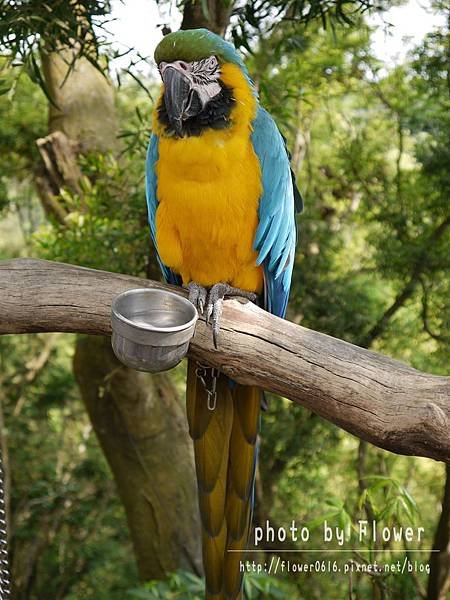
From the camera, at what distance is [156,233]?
1.80 meters

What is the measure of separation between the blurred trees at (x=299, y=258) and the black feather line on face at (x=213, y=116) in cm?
64

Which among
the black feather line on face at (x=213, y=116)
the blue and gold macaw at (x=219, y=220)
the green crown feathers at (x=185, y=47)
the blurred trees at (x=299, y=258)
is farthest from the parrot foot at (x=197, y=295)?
the blurred trees at (x=299, y=258)

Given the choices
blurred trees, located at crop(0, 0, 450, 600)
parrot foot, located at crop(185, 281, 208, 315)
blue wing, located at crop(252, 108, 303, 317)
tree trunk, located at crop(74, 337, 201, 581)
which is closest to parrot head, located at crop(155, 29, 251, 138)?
blue wing, located at crop(252, 108, 303, 317)

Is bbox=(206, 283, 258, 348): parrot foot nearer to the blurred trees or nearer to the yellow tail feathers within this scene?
the yellow tail feathers

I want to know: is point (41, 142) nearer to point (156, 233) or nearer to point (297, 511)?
point (156, 233)

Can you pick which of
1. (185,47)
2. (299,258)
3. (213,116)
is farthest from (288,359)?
(299,258)

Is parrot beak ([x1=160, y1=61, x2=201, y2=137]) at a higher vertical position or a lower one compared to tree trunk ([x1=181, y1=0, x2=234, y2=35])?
lower

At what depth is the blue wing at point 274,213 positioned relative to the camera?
5.70 ft

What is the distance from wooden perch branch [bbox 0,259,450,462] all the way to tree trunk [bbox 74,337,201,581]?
1581 mm

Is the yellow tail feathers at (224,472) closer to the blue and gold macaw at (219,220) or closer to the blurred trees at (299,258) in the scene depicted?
the blue and gold macaw at (219,220)

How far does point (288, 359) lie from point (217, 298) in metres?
0.27

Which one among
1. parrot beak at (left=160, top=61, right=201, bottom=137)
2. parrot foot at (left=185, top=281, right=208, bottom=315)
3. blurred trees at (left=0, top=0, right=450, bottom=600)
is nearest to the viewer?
parrot beak at (left=160, top=61, right=201, bottom=137)

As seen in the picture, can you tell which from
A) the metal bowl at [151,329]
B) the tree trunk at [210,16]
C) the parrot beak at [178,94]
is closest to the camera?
the metal bowl at [151,329]

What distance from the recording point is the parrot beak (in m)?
1.57
